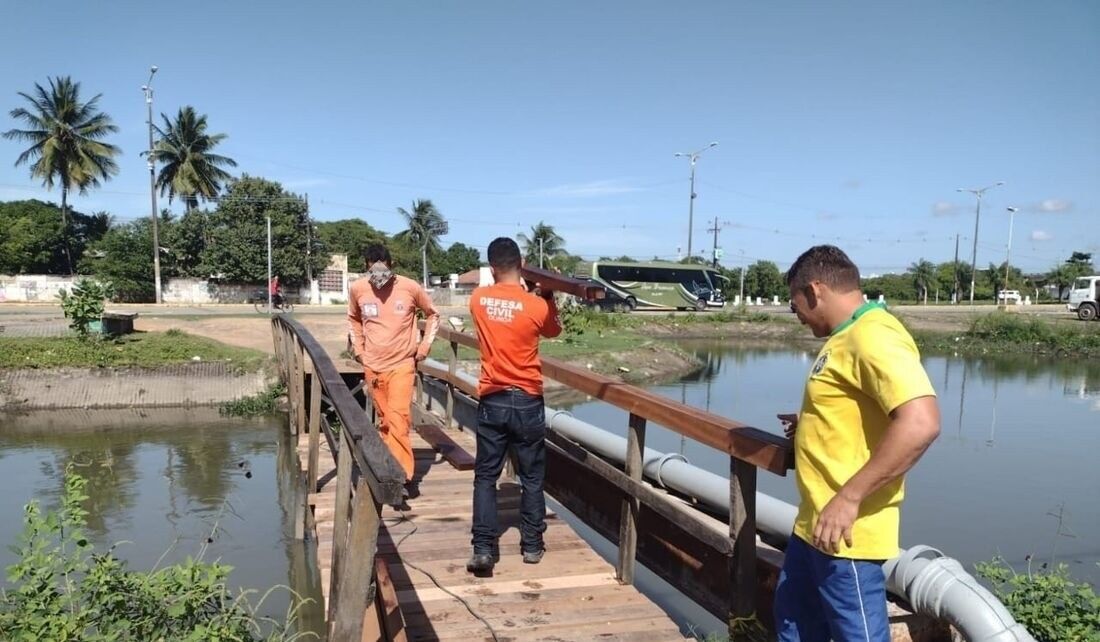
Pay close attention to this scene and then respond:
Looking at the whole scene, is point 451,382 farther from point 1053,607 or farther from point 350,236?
point 350,236

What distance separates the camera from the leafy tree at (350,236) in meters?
60.6

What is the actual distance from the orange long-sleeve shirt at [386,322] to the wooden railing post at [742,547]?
261cm

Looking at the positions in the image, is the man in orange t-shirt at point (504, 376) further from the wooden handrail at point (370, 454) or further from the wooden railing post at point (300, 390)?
the wooden railing post at point (300, 390)

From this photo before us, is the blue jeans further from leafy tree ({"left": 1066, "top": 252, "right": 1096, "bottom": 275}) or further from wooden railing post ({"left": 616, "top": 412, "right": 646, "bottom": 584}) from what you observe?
leafy tree ({"left": 1066, "top": 252, "right": 1096, "bottom": 275})

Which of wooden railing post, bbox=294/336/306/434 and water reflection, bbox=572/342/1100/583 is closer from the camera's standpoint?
water reflection, bbox=572/342/1100/583

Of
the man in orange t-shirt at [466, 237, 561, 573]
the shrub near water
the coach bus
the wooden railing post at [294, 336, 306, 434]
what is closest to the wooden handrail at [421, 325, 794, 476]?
the man in orange t-shirt at [466, 237, 561, 573]

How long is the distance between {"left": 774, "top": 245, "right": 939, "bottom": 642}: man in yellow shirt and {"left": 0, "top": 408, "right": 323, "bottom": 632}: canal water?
12.7 ft

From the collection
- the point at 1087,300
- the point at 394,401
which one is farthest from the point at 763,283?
the point at 394,401

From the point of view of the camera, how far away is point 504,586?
365 centimetres

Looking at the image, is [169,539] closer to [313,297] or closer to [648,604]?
[648,604]

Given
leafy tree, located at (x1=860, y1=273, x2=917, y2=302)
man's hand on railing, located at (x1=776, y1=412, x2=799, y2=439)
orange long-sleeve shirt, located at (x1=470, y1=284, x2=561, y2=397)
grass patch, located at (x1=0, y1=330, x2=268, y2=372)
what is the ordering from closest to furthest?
man's hand on railing, located at (x1=776, y1=412, x2=799, y2=439), orange long-sleeve shirt, located at (x1=470, y1=284, x2=561, y2=397), grass patch, located at (x1=0, y1=330, x2=268, y2=372), leafy tree, located at (x1=860, y1=273, x2=917, y2=302)

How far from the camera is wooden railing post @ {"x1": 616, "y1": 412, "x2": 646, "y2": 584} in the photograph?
373cm

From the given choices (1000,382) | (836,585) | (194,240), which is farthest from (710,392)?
(194,240)

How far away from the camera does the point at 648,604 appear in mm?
3502
